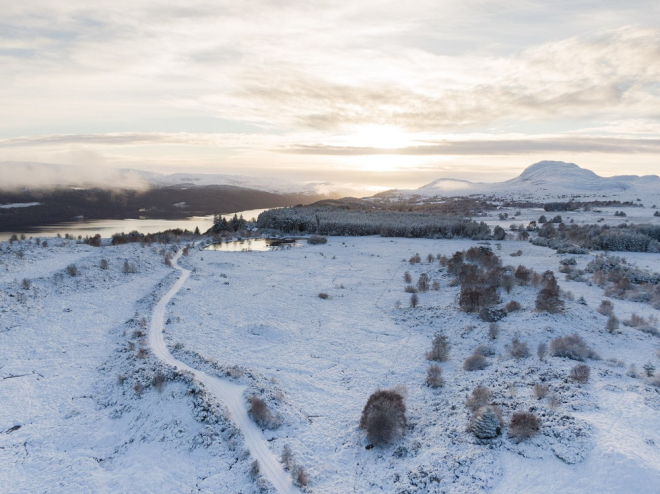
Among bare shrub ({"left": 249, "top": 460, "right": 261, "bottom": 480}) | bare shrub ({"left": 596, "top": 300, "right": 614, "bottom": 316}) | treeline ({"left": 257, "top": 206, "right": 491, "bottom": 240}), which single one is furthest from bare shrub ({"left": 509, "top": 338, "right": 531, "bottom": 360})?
treeline ({"left": 257, "top": 206, "right": 491, "bottom": 240})

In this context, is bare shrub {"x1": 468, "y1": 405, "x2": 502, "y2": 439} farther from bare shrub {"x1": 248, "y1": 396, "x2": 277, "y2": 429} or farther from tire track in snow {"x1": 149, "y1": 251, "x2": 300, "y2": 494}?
bare shrub {"x1": 248, "y1": 396, "x2": 277, "y2": 429}

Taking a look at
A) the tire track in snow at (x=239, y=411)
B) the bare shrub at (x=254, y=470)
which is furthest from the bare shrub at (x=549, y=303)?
the bare shrub at (x=254, y=470)

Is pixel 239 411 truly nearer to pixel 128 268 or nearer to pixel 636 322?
pixel 636 322

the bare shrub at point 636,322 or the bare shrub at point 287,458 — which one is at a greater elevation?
the bare shrub at point 636,322

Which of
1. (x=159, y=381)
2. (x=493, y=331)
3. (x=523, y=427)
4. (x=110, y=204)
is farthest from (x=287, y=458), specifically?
(x=110, y=204)

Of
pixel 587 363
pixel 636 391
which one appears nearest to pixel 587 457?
pixel 636 391

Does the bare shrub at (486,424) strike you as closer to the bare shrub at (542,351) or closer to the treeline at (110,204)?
the bare shrub at (542,351)
